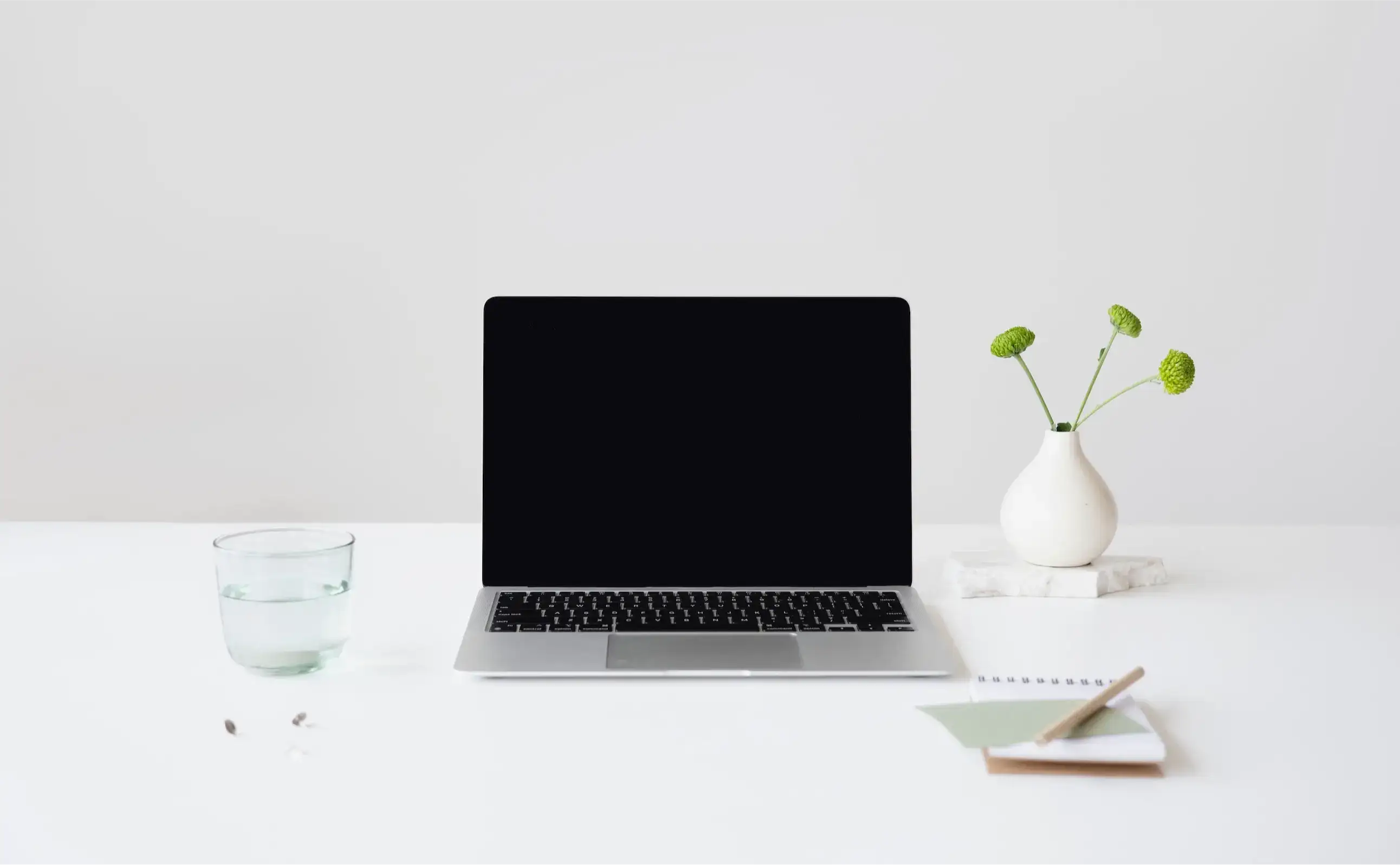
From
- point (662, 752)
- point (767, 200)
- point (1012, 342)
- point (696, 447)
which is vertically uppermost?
point (767, 200)

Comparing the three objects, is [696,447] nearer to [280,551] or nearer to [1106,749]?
[280,551]

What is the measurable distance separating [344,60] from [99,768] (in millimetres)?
2806

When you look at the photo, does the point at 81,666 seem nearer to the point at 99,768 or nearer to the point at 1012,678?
the point at 99,768

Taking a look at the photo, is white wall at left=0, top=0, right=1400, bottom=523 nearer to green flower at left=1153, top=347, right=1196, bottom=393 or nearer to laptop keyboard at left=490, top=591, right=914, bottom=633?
green flower at left=1153, top=347, right=1196, bottom=393

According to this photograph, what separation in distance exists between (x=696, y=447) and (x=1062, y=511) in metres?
0.36

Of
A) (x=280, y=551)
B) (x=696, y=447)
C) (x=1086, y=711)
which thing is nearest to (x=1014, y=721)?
(x=1086, y=711)

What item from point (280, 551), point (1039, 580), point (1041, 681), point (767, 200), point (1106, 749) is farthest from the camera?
point (767, 200)

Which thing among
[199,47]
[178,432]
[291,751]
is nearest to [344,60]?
[199,47]

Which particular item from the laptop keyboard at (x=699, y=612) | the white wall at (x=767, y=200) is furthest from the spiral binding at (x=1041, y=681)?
the white wall at (x=767, y=200)

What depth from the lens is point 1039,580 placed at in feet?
3.96

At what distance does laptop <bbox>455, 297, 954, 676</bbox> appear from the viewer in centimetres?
119

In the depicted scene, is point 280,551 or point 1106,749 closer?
point 1106,749

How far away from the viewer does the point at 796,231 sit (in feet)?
10.8

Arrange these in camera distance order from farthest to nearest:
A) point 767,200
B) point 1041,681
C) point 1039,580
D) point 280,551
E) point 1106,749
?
1. point 767,200
2. point 1039,580
3. point 280,551
4. point 1041,681
5. point 1106,749
